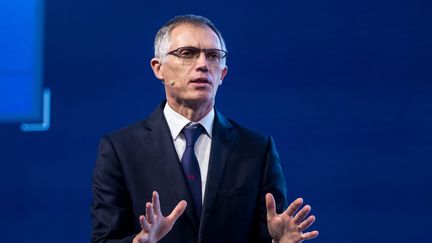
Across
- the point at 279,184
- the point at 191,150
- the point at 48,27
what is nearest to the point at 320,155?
the point at 279,184

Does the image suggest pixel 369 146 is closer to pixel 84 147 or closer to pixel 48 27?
pixel 84 147

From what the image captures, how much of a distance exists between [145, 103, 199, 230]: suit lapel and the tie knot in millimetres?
48

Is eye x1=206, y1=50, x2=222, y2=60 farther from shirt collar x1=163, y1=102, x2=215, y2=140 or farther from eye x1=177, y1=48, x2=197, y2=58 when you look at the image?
shirt collar x1=163, y1=102, x2=215, y2=140

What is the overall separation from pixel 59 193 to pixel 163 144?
86 cm

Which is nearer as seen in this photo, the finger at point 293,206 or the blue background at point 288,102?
the finger at point 293,206

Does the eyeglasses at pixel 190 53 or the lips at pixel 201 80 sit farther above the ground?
the eyeglasses at pixel 190 53

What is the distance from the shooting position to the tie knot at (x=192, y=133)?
155 centimetres

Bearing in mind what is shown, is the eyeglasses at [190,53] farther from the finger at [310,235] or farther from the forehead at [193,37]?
the finger at [310,235]

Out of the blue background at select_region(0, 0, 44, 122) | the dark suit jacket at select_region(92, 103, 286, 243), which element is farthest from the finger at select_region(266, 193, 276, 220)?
the blue background at select_region(0, 0, 44, 122)

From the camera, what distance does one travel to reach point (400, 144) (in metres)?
2.21

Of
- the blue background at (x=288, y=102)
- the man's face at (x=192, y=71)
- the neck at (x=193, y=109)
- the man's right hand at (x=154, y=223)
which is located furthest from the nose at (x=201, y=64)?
the blue background at (x=288, y=102)

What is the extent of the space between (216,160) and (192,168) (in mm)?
68

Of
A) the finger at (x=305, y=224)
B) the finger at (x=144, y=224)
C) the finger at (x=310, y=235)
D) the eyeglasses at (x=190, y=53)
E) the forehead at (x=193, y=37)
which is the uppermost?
the forehead at (x=193, y=37)

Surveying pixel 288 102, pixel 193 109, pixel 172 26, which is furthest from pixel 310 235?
pixel 288 102
